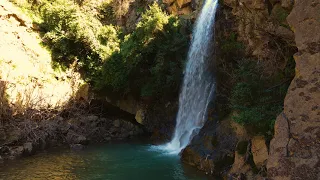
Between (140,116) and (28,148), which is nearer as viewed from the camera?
(28,148)

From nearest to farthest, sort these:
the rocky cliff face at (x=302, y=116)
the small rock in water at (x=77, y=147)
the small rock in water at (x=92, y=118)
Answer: the rocky cliff face at (x=302, y=116) → the small rock in water at (x=77, y=147) → the small rock in water at (x=92, y=118)

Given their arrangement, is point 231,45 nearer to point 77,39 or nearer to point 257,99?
point 257,99

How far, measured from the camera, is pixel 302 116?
5.67 m

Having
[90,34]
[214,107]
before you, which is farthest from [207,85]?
[90,34]

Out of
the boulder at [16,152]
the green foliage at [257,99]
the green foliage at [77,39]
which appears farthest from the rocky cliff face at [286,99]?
the green foliage at [77,39]

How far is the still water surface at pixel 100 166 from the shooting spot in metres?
10.3

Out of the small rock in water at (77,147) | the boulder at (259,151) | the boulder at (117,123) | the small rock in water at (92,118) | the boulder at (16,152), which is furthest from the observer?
the boulder at (117,123)

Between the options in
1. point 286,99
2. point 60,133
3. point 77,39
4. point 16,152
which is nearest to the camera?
point 286,99

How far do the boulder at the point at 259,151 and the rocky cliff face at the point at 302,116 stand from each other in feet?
9.03

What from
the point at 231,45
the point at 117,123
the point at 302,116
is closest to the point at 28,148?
the point at 117,123

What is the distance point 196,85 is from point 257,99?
5654 mm

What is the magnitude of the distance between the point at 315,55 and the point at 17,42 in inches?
633

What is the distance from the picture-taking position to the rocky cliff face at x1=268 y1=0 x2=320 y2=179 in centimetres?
538

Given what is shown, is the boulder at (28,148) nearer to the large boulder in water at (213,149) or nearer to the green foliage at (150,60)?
the green foliage at (150,60)
